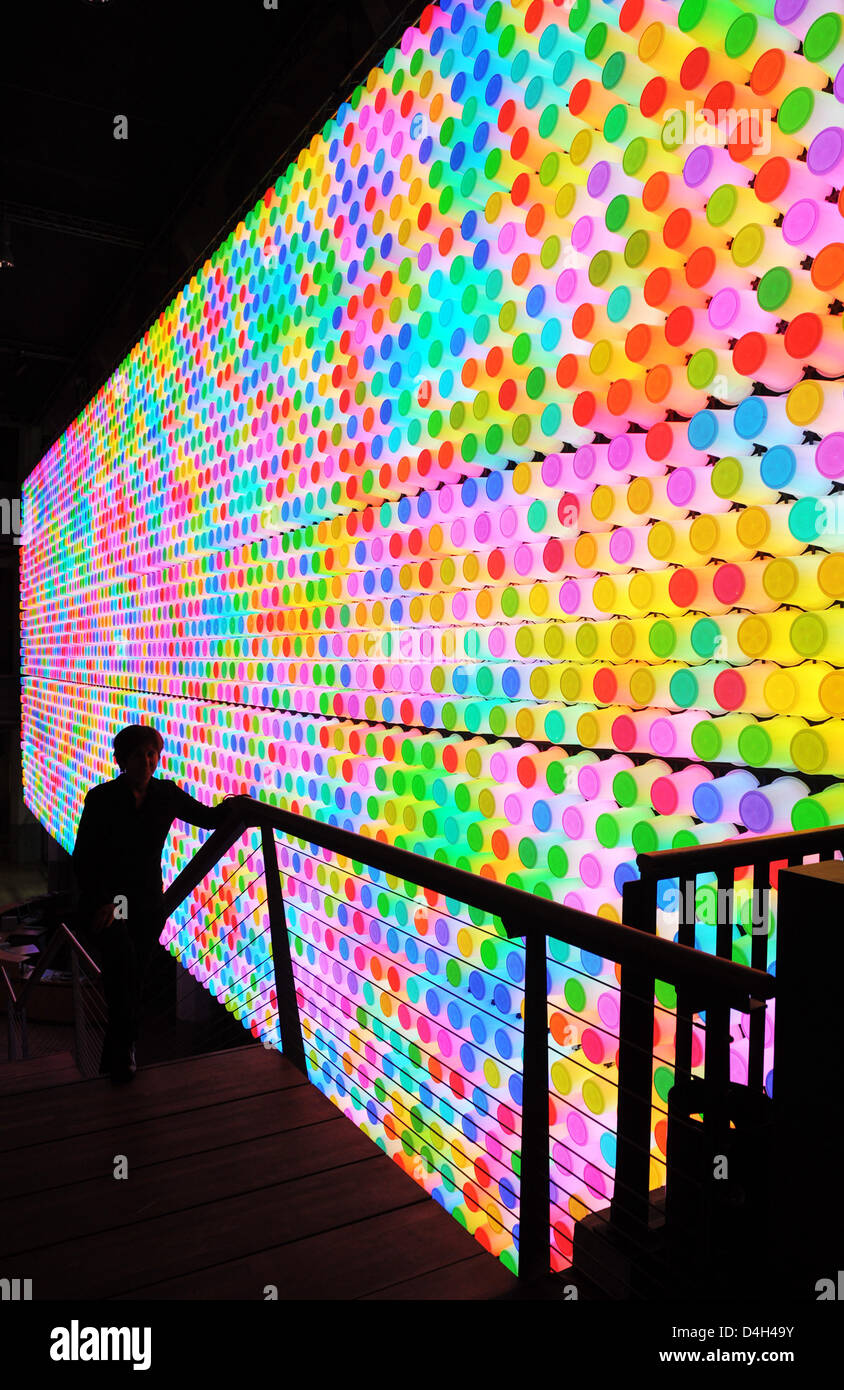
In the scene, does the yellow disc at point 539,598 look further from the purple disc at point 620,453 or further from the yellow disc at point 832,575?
the yellow disc at point 832,575

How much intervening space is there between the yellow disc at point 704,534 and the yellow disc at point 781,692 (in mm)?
270

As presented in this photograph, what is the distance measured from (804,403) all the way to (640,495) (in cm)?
42

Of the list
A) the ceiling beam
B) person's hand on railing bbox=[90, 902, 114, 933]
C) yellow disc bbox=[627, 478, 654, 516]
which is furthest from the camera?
the ceiling beam

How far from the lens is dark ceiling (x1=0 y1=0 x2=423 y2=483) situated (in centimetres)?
438

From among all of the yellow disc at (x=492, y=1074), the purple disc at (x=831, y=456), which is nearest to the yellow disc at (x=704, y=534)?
the purple disc at (x=831, y=456)

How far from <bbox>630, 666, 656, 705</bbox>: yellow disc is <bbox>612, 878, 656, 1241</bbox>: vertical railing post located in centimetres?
50

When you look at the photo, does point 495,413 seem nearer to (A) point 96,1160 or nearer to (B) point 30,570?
(A) point 96,1160

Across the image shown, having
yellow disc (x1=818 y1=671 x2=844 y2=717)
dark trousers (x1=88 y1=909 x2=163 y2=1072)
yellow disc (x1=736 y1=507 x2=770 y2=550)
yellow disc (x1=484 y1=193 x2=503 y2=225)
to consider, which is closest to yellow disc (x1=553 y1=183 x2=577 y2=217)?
yellow disc (x1=484 y1=193 x2=503 y2=225)

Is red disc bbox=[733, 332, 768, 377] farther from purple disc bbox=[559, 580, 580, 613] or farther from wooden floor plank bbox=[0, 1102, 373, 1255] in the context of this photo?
wooden floor plank bbox=[0, 1102, 373, 1255]

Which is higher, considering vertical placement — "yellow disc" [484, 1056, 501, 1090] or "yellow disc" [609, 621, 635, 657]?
"yellow disc" [609, 621, 635, 657]

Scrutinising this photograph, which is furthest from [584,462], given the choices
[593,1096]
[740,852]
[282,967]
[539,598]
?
[282,967]

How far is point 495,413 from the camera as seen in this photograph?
94.0 inches

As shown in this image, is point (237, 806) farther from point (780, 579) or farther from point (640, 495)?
point (780, 579)
